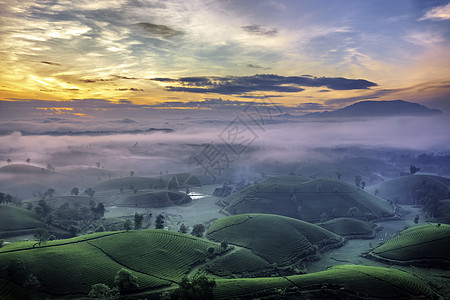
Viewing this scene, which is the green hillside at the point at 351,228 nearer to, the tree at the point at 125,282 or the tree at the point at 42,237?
the tree at the point at 125,282

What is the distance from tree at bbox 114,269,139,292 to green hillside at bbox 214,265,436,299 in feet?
78.4

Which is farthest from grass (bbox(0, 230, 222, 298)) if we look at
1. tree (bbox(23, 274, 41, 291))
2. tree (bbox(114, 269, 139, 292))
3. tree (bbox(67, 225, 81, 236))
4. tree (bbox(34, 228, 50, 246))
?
tree (bbox(67, 225, 81, 236))

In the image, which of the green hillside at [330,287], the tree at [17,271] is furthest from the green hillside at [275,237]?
the tree at [17,271]

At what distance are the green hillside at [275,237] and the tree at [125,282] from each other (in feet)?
197

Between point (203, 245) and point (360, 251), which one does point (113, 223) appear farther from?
point (360, 251)

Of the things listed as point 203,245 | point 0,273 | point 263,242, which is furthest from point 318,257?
point 0,273

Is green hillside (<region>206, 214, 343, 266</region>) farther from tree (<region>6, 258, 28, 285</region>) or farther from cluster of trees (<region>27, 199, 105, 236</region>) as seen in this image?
cluster of trees (<region>27, 199, 105, 236</region>)

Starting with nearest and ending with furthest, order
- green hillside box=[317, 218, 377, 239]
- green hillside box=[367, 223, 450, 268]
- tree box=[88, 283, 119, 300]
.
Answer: tree box=[88, 283, 119, 300]
green hillside box=[367, 223, 450, 268]
green hillside box=[317, 218, 377, 239]

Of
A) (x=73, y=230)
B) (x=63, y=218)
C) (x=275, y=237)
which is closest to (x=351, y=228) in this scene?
(x=275, y=237)

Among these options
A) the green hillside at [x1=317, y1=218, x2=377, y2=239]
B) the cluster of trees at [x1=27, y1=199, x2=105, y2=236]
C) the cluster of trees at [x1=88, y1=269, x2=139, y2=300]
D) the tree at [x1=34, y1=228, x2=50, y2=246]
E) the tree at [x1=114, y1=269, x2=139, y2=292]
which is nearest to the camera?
the cluster of trees at [x1=88, y1=269, x2=139, y2=300]

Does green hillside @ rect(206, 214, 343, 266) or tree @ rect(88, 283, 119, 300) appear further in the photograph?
green hillside @ rect(206, 214, 343, 266)

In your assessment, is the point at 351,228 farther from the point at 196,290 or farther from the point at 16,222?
the point at 16,222

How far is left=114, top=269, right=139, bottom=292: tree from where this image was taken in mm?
83938

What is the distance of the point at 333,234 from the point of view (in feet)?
523
